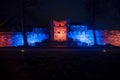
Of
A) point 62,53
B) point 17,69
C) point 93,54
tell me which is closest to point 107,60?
point 93,54

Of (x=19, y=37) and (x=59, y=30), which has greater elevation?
(x=59, y=30)

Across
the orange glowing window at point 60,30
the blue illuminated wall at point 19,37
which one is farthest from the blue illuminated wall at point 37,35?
the orange glowing window at point 60,30

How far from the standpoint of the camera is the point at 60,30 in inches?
2168

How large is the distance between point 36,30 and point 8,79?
3735 cm

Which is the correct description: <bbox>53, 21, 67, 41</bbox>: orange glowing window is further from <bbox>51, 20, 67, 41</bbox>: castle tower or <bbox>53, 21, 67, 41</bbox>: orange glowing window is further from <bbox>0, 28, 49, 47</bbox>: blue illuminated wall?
<bbox>0, 28, 49, 47</bbox>: blue illuminated wall

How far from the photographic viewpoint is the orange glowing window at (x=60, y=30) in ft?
179

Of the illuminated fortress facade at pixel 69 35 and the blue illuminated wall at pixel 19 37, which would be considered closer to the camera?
the blue illuminated wall at pixel 19 37

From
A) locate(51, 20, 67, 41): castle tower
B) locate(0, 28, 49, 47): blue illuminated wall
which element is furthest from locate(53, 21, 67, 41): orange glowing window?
locate(0, 28, 49, 47): blue illuminated wall

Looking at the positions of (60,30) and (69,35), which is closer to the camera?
(60,30)

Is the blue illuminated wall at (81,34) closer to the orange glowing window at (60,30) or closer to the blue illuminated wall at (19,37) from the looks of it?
the orange glowing window at (60,30)

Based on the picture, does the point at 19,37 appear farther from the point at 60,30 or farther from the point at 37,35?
the point at 60,30

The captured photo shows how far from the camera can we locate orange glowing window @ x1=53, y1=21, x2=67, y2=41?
179ft

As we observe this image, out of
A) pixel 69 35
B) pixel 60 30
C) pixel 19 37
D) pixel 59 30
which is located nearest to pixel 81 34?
pixel 69 35

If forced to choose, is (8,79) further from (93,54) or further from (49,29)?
(49,29)
